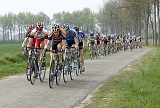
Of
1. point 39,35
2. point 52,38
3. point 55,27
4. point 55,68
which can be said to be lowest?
point 55,68

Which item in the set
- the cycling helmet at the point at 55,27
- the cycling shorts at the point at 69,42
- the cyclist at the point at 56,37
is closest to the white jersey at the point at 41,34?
the cyclist at the point at 56,37

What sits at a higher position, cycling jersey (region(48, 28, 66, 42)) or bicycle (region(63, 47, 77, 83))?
cycling jersey (region(48, 28, 66, 42))

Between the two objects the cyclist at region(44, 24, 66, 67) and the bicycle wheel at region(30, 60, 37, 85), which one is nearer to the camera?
the cyclist at region(44, 24, 66, 67)

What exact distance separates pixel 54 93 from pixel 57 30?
2285 mm

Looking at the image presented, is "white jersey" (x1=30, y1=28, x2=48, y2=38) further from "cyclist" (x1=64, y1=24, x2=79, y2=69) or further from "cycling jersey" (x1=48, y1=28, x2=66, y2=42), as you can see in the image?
"cyclist" (x1=64, y1=24, x2=79, y2=69)

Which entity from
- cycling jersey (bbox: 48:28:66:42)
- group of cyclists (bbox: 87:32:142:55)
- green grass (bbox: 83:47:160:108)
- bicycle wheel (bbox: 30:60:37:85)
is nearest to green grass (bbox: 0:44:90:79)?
bicycle wheel (bbox: 30:60:37:85)

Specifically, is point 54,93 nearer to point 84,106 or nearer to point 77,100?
point 77,100

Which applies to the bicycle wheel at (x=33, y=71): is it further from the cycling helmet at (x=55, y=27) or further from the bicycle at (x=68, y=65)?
the cycling helmet at (x=55, y=27)

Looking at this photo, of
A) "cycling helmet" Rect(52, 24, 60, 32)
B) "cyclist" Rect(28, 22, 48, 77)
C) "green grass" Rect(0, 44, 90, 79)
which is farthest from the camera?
"green grass" Rect(0, 44, 90, 79)

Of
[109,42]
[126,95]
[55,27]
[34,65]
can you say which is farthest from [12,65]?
[109,42]

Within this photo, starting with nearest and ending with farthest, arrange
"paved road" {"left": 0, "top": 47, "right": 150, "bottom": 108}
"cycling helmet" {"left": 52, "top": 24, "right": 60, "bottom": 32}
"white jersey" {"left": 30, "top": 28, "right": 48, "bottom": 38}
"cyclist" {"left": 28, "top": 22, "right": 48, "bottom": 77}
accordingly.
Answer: "paved road" {"left": 0, "top": 47, "right": 150, "bottom": 108} → "cycling helmet" {"left": 52, "top": 24, "right": 60, "bottom": 32} → "cyclist" {"left": 28, "top": 22, "right": 48, "bottom": 77} → "white jersey" {"left": 30, "top": 28, "right": 48, "bottom": 38}

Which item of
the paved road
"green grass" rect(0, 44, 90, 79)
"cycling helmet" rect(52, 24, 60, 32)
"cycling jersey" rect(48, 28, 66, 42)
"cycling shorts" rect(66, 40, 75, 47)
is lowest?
the paved road

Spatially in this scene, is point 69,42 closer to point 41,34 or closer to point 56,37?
point 41,34

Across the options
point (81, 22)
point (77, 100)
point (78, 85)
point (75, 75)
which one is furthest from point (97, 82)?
point (81, 22)
